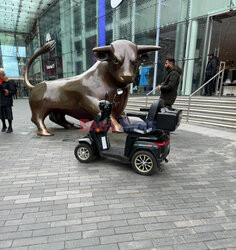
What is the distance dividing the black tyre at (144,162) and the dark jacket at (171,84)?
255 centimetres

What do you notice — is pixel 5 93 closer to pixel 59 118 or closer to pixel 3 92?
pixel 3 92

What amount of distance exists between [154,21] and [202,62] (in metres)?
4.48

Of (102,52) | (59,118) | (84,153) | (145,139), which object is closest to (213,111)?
(102,52)

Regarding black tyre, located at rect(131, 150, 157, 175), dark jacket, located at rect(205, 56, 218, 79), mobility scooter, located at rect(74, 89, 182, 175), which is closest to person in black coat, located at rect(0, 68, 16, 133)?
mobility scooter, located at rect(74, 89, 182, 175)

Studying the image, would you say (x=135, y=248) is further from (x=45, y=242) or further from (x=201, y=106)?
(x=201, y=106)

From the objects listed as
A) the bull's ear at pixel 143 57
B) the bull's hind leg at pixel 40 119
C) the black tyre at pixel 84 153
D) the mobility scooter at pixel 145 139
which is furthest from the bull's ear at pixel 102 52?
the bull's hind leg at pixel 40 119

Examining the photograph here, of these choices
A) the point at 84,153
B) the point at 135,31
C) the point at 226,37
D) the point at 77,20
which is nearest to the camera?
the point at 84,153

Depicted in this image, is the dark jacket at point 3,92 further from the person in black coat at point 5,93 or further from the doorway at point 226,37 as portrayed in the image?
the doorway at point 226,37

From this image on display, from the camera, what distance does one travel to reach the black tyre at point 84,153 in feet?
11.3

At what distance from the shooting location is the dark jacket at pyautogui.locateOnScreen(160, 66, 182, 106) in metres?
4.77

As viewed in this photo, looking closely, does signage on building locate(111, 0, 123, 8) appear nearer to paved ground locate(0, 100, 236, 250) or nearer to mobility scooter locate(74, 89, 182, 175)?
mobility scooter locate(74, 89, 182, 175)

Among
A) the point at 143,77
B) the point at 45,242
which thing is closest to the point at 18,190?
the point at 45,242

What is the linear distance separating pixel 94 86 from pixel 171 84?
6.43 ft

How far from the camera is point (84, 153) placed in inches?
137
